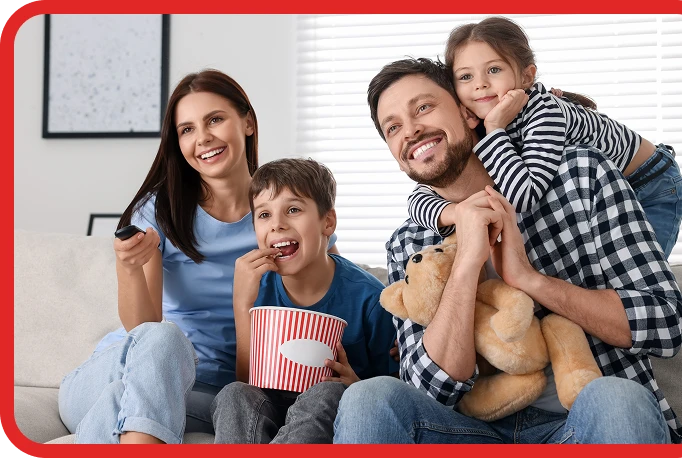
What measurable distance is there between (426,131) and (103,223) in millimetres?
2405

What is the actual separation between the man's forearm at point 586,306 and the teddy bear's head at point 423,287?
16 cm

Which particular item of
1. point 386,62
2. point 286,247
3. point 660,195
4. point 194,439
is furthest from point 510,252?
point 386,62

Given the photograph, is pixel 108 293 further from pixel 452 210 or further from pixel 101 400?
pixel 452 210

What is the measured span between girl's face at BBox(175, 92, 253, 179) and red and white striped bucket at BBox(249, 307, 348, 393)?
55 centimetres

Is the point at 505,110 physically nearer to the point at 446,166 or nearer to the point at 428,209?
the point at 446,166

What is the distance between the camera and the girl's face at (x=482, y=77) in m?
1.68

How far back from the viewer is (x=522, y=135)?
1.61 metres

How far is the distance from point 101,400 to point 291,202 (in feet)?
2.18

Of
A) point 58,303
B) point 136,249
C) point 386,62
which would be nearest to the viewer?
point 136,249

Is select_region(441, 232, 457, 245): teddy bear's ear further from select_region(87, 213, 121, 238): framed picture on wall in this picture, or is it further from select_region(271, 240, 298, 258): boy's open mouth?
select_region(87, 213, 121, 238): framed picture on wall

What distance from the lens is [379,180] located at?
3523mm

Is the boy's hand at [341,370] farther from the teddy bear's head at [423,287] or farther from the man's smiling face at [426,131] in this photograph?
the man's smiling face at [426,131]

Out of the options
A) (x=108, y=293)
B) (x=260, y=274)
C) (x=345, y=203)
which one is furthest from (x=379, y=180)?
(x=260, y=274)

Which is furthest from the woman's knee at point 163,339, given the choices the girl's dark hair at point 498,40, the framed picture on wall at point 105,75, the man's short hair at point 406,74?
the framed picture on wall at point 105,75
